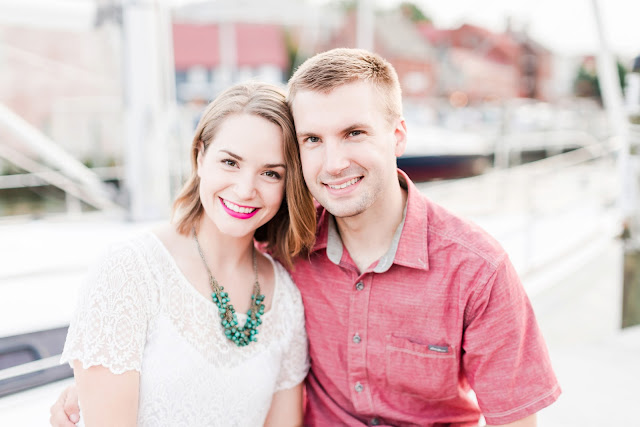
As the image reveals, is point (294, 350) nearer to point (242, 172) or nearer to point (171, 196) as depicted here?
point (242, 172)

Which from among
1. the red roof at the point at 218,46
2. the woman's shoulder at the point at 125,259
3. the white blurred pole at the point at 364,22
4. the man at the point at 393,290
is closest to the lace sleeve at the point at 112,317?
the woman's shoulder at the point at 125,259

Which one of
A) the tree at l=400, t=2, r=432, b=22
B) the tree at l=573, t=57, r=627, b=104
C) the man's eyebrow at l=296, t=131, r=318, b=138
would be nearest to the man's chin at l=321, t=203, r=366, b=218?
the man's eyebrow at l=296, t=131, r=318, b=138

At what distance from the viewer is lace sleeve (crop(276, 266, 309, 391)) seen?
1949 millimetres

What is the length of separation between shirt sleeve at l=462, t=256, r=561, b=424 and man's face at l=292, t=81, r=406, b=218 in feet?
1.49

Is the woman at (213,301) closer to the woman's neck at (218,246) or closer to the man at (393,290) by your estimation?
the woman's neck at (218,246)

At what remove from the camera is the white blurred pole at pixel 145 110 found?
3656 millimetres

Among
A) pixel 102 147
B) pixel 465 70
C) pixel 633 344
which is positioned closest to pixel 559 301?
pixel 633 344

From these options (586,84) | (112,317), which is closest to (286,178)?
(112,317)

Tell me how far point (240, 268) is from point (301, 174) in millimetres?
382

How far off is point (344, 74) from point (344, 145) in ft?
0.69

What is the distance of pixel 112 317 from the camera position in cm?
158

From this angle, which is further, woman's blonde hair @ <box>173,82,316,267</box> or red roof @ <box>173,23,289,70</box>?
red roof @ <box>173,23,289,70</box>

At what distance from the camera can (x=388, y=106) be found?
6.03 ft

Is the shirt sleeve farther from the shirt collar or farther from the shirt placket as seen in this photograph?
the shirt placket
